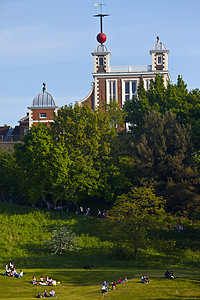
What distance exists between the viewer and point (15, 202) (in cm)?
8500

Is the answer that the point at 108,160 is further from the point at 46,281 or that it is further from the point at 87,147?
the point at 46,281

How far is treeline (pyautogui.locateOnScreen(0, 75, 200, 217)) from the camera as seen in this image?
70.6 meters

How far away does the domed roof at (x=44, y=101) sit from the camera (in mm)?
104812

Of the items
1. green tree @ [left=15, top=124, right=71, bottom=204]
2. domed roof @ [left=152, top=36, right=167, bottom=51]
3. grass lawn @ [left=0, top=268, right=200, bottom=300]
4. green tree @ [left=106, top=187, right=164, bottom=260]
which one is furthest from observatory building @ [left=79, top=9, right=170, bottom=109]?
grass lawn @ [left=0, top=268, right=200, bottom=300]

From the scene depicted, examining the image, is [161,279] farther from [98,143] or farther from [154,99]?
[154,99]

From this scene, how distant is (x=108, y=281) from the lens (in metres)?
45.0

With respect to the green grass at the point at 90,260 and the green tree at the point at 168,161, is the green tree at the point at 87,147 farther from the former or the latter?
the green grass at the point at 90,260

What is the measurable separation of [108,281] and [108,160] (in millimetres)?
35188

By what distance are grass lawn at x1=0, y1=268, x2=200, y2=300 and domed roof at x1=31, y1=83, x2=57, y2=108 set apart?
5687cm

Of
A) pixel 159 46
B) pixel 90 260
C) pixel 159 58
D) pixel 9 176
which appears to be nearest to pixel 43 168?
pixel 9 176

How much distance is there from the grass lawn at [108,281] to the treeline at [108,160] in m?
21.0

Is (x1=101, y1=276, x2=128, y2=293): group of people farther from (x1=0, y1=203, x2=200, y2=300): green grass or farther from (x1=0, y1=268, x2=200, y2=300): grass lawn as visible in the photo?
(x1=0, y1=203, x2=200, y2=300): green grass

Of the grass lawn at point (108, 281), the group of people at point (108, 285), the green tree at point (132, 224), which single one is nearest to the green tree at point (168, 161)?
the green tree at point (132, 224)

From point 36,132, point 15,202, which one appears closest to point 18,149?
point 36,132
